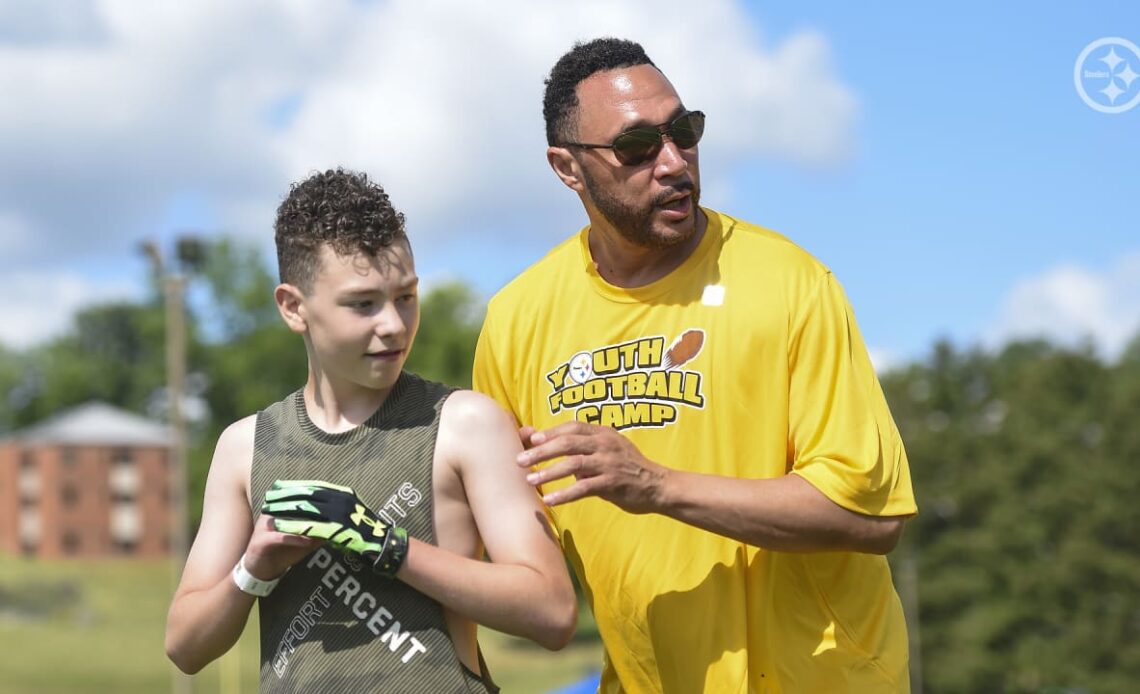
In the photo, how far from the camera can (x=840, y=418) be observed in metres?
4.22

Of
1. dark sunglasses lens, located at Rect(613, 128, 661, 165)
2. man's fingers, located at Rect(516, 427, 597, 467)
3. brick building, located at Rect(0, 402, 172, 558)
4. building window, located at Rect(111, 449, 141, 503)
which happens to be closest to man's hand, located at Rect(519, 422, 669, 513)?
man's fingers, located at Rect(516, 427, 597, 467)

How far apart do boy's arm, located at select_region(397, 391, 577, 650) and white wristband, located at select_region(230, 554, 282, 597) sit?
1.17ft

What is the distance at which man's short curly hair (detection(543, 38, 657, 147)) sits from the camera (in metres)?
4.68

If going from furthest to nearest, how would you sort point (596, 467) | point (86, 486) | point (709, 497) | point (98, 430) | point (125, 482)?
point (125, 482) → point (86, 486) → point (98, 430) → point (709, 497) → point (596, 467)

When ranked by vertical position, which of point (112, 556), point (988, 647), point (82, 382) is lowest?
point (988, 647)

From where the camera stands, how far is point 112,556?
91.5 meters

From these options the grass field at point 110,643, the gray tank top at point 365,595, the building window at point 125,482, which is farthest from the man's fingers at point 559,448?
the building window at point 125,482

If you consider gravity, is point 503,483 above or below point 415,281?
below

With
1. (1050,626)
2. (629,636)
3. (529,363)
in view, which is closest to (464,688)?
(629,636)

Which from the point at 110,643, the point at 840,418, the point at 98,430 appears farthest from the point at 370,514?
the point at 98,430

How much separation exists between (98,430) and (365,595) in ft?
288

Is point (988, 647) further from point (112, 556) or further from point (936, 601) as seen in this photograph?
point (112, 556)

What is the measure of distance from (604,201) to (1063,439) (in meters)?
59.5

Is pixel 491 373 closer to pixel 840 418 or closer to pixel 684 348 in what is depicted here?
pixel 684 348
